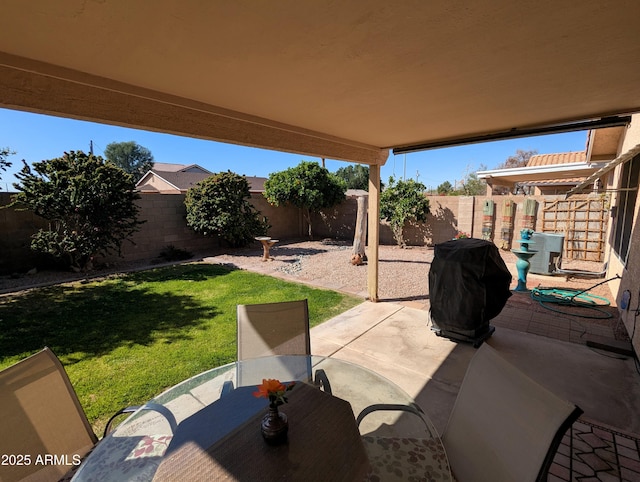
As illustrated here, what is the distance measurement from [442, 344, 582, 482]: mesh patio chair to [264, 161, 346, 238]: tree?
33.0 feet

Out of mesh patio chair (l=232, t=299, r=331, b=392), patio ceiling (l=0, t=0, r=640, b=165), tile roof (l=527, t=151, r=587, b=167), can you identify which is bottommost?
mesh patio chair (l=232, t=299, r=331, b=392)

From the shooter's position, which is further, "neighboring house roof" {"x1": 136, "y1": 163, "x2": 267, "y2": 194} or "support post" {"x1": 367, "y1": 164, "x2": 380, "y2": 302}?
"neighboring house roof" {"x1": 136, "y1": 163, "x2": 267, "y2": 194}

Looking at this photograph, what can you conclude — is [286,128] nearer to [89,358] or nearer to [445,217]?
[89,358]

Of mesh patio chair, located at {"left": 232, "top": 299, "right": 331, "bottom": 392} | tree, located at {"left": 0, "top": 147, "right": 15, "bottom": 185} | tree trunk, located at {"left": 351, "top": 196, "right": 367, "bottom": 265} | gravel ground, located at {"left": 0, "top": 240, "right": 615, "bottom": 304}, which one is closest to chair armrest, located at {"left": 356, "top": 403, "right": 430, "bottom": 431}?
mesh patio chair, located at {"left": 232, "top": 299, "right": 331, "bottom": 392}

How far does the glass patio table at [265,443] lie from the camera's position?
1.21 metres

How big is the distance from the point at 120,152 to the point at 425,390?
5370 cm

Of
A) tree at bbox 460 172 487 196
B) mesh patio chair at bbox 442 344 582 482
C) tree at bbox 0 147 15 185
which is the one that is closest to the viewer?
mesh patio chair at bbox 442 344 582 482

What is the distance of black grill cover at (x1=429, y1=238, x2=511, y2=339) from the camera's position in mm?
3453

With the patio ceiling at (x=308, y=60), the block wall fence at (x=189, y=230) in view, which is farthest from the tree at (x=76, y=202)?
the patio ceiling at (x=308, y=60)

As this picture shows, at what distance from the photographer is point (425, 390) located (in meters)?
2.72

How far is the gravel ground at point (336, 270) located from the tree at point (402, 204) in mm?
884

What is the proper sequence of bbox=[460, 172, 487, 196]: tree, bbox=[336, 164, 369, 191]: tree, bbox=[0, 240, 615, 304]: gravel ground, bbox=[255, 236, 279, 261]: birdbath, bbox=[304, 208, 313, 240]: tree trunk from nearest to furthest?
bbox=[0, 240, 615, 304]: gravel ground < bbox=[255, 236, 279, 261]: birdbath < bbox=[304, 208, 313, 240]: tree trunk < bbox=[460, 172, 487, 196]: tree < bbox=[336, 164, 369, 191]: tree

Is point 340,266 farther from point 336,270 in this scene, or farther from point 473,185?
point 473,185

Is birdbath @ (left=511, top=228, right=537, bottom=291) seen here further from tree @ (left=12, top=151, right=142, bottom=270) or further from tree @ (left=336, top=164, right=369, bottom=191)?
tree @ (left=336, top=164, right=369, bottom=191)
